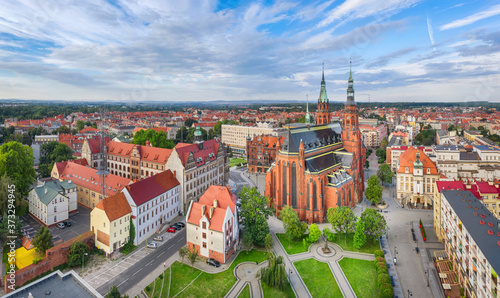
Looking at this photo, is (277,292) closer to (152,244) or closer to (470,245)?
(152,244)

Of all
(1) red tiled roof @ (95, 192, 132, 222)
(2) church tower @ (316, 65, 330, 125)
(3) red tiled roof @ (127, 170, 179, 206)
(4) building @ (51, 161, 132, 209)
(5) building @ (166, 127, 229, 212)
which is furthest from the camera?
(2) church tower @ (316, 65, 330, 125)

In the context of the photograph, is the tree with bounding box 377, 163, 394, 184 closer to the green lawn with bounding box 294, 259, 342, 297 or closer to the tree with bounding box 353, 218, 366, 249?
the tree with bounding box 353, 218, 366, 249

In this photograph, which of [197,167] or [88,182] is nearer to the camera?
[88,182]

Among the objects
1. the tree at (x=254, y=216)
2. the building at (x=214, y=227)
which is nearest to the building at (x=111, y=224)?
the building at (x=214, y=227)

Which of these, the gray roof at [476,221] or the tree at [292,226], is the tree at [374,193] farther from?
the tree at [292,226]

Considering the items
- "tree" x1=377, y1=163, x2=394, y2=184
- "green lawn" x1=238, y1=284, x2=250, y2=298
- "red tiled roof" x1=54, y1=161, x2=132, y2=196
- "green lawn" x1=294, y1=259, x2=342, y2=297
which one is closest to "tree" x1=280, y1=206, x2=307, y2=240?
"green lawn" x1=294, y1=259, x2=342, y2=297

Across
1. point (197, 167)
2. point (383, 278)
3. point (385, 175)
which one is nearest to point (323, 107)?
point (385, 175)
